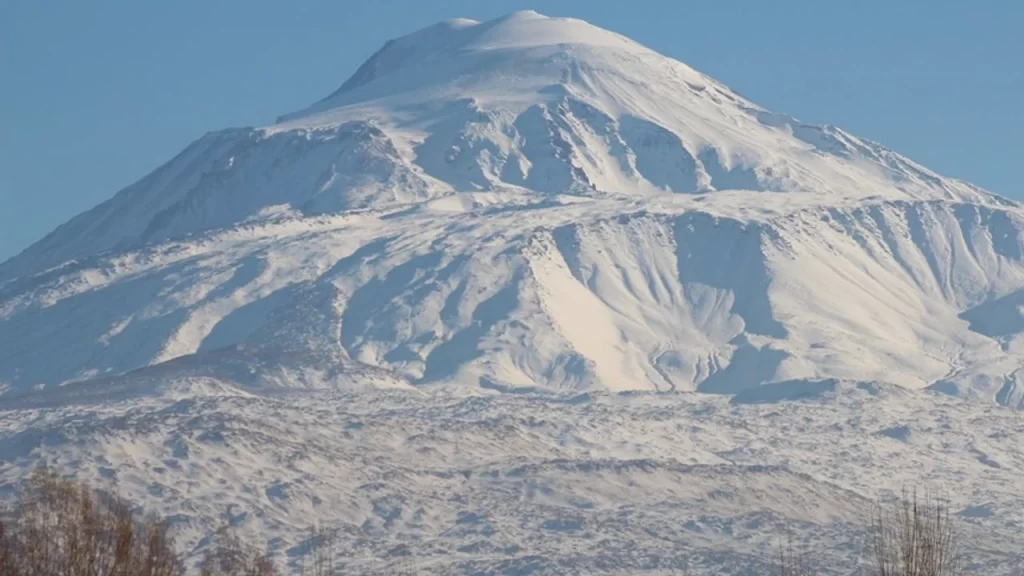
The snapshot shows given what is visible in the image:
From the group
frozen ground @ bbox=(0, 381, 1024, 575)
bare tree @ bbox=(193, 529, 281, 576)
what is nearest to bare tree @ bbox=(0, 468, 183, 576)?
bare tree @ bbox=(193, 529, 281, 576)

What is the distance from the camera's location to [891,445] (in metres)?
188

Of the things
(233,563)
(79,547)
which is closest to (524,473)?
(233,563)

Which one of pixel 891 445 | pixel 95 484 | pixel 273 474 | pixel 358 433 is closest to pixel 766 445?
pixel 891 445

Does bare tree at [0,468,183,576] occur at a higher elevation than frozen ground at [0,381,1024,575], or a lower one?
higher

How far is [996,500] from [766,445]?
71.4ft

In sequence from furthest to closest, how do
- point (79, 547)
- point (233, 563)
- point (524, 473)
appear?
point (524, 473), point (233, 563), point (79, 547)

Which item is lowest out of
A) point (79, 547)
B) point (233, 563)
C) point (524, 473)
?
point (524, 473)

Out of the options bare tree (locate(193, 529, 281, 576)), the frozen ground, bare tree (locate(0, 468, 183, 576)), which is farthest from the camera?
the frozen ground

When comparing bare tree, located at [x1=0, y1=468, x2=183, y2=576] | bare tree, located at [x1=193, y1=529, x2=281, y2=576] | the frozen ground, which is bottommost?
the frozen ground

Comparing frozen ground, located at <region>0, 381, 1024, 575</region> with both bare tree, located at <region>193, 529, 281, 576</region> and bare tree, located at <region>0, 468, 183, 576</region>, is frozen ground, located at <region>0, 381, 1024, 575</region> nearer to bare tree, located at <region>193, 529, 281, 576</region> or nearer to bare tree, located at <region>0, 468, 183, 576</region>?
bare tree, located at <region>193, 529, 281, 576</region>

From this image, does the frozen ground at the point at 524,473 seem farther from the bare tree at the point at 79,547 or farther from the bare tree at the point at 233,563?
the bare tree at the point at 79,547

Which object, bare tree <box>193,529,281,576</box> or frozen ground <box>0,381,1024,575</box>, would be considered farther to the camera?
frozen ground <box>0,381,1024,575</box>

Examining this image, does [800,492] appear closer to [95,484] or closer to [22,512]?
[95,484]

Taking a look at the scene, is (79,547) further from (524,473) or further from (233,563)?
(524,473)
